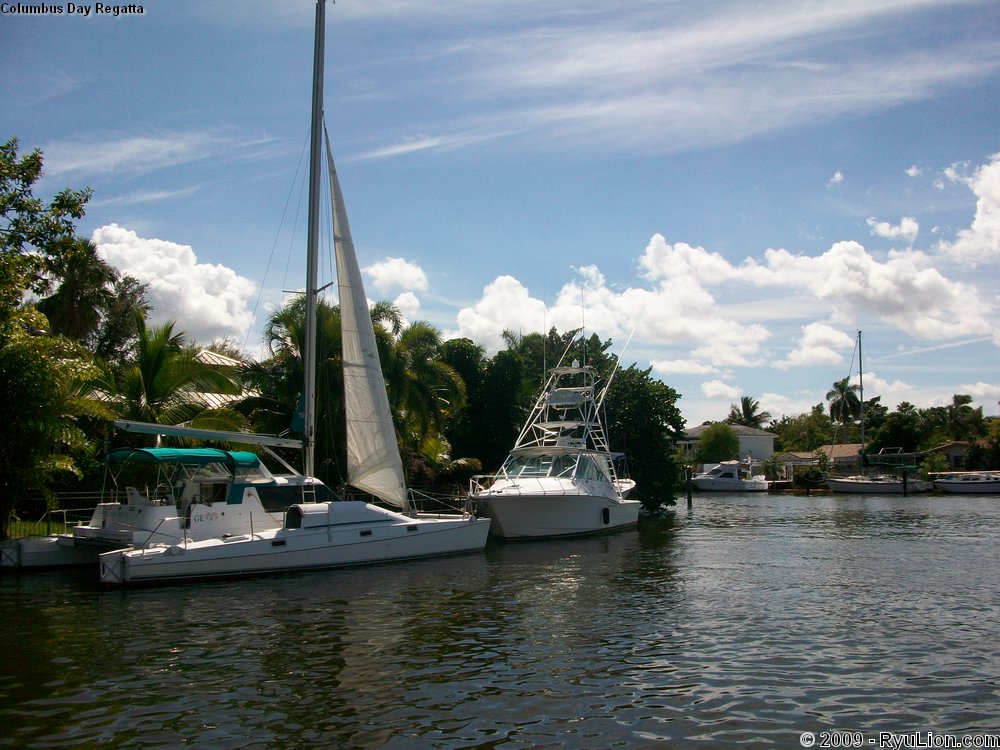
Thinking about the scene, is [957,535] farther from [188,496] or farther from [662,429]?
[188,496]

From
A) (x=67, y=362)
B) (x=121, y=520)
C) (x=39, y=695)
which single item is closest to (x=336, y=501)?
(x=121, y=520)

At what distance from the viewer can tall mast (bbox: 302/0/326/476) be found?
24.0 meters

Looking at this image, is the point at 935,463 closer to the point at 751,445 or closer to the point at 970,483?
the point at 970,483

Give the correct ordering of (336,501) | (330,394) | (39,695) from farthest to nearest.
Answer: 1. (330,394)
2. (336,501)
3. (39,695)

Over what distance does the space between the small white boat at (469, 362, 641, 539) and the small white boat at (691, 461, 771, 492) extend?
43964mm

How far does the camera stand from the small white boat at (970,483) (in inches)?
2591

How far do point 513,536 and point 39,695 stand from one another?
65.4 ft

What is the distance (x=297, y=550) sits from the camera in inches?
856

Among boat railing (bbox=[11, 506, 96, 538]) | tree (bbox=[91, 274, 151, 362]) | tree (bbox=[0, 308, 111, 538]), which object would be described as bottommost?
boat railing (bbox=[11, 506, 96, 538])

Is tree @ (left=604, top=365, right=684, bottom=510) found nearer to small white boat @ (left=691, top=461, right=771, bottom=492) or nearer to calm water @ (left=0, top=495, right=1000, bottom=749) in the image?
calm water @ (left=0, top=495, right=1000, bottom=749)

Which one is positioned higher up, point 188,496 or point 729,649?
point 188,496

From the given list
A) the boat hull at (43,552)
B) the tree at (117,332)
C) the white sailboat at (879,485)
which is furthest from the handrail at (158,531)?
the white sailboat at (879,485)

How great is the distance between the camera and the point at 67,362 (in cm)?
2089

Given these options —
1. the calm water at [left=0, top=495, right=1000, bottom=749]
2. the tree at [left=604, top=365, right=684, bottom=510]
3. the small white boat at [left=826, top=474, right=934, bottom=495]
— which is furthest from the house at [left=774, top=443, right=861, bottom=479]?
the calm water at [left=0, top=495, right=1000, bottom=749]
